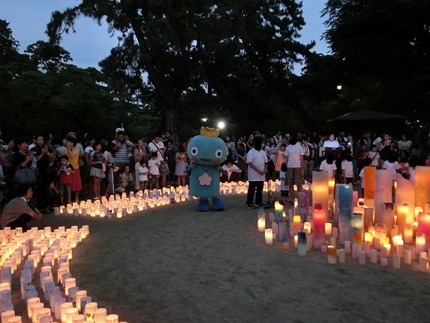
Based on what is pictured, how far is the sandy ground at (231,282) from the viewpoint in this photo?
436cm

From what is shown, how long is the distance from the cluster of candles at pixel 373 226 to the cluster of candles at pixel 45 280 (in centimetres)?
318

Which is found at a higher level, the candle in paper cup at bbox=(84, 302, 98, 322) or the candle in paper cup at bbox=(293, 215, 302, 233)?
the candle in paper cup at bbox=(293, 215, 302, 233)

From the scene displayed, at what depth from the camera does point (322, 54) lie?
26.5 metres

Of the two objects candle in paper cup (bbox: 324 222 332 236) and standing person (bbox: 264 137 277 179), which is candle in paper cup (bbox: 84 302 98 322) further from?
standing person (bbox: 264 137 277 179)

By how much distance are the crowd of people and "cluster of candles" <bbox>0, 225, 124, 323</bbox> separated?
132cm

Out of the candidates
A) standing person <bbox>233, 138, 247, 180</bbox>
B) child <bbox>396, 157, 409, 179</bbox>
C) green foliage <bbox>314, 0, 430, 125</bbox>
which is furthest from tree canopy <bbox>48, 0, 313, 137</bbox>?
child <bbox>396, 157, 409, 179</bbox>

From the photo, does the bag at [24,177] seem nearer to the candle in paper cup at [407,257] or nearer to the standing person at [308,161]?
the candle in paper cup at [407,257]

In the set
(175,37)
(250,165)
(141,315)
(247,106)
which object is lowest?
(141,315)

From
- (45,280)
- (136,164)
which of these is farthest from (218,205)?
(45,280)

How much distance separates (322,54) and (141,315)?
81.1 feet

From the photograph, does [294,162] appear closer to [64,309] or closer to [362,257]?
[362,257]

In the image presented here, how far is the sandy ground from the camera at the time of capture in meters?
4.36

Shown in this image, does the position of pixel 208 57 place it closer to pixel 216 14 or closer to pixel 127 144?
pixel 216 14

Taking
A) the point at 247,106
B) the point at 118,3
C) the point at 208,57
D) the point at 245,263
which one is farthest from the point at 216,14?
the point at 245,263
